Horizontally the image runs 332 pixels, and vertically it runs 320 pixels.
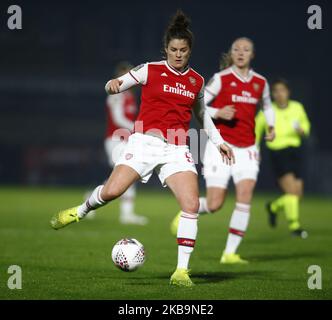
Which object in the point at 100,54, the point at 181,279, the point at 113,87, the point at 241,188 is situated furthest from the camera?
the point at 100,54

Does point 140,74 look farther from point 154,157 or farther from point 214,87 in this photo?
point 214,87

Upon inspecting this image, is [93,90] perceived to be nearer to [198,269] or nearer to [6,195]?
[6,195]

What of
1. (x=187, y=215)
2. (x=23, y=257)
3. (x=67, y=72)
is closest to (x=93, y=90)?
(x=67, y=72)

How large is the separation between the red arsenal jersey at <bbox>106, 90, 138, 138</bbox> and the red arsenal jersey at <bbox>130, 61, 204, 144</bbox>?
6.43 m

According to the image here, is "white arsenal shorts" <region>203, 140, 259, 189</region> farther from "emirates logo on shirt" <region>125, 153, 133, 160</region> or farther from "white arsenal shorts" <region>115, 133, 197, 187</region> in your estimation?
"emirates logo on shirt" <region>125, 153, 133, 160</region>

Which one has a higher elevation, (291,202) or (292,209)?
(291,202)

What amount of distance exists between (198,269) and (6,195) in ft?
42.3

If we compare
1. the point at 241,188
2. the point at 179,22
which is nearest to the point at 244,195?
the point at 241,188

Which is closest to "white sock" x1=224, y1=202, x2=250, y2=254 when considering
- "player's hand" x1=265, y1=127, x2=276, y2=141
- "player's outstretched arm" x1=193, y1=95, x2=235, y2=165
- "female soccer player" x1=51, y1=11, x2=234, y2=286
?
"player's hand" x1=265, y1=127, x2=276, y2=141

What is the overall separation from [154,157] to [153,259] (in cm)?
226

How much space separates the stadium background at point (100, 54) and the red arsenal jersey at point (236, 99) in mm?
17771

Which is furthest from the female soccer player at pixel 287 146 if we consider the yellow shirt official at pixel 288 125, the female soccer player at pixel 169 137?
the female soccer player at pixel 169 137

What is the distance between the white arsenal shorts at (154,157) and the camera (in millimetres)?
7508

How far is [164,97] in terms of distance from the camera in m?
7.54
